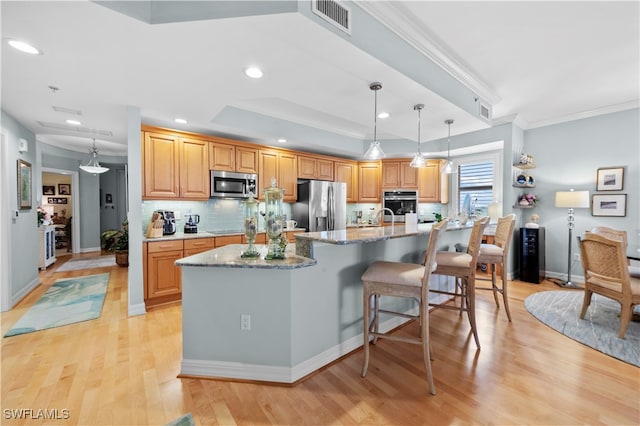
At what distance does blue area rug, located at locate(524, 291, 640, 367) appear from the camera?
235cm

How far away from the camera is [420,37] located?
236cm

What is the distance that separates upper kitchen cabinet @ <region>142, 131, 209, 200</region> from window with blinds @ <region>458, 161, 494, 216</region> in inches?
194

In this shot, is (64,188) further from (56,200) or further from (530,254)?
(530,254)

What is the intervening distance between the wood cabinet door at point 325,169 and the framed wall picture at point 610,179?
4369 millimetres

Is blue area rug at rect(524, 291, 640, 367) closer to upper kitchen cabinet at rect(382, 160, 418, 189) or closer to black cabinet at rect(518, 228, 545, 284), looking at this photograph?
black cabinet at rect(518, 228, 545, 284)

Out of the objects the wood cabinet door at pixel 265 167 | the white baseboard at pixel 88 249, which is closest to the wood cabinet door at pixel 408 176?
the wood cabinet door at pixel 265 167

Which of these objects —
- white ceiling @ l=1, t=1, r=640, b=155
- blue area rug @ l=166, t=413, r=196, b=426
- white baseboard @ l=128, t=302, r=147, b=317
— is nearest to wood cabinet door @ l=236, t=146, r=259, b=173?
white ceiling @ l=1, t=1, r=640, b=155

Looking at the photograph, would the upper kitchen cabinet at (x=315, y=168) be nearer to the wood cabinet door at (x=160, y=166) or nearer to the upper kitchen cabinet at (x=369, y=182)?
the upper kitchen cabinet at (x=369, y=182)

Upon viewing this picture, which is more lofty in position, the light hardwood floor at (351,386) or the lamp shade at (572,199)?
the lamp shade at (572,199)

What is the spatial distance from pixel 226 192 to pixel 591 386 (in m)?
4.29

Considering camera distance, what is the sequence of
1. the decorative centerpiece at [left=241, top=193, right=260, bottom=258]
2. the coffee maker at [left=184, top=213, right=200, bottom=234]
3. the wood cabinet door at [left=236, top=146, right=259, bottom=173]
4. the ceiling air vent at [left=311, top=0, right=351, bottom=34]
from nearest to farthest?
the ceiling air vent at [left=311, top=0, right=351, bottom=34], the decorative centerpiece at [left=241, top=193, right=260, bottom=258], the coffee maker at [left=184, top=213, right=200, bottom=234], the wood cabinet door at [left=236, top=146, right=259, bottom=173]

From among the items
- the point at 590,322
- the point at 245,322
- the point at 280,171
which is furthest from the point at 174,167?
the point at 590,322

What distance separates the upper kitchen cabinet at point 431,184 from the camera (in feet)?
18.7

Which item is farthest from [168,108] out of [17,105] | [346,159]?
[346,159]
